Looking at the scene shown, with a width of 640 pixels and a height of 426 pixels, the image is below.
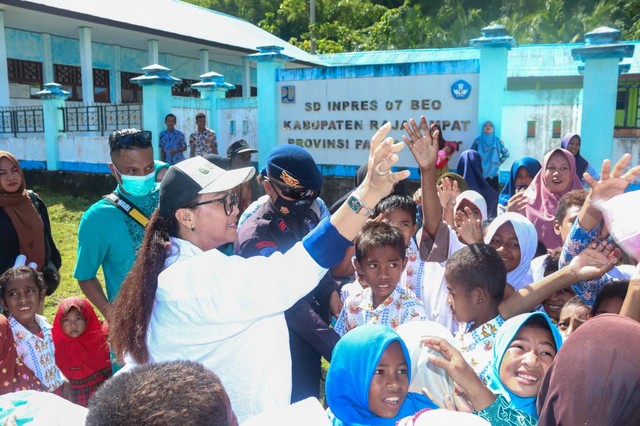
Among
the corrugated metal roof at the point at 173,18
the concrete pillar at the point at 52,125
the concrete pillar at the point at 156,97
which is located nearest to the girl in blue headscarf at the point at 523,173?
the concrete pillar at the point at 156,97

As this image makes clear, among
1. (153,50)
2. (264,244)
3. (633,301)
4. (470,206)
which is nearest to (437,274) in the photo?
(470,206)

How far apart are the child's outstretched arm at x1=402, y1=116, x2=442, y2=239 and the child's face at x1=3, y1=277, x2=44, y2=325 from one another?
217 centimetres

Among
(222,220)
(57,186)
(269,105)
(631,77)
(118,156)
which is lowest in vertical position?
(57,186)

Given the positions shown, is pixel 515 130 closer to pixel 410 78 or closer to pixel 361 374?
pixel 410 78

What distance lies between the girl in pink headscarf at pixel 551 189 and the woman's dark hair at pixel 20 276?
308cm

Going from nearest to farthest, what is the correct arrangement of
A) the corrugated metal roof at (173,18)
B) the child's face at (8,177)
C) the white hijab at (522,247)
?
the white hijab at (522,247)
the child's face at (8,177)
the corrugated metal roof at (173,18)

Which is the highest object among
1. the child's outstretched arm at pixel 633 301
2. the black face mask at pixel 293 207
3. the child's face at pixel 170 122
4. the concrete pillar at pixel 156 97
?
the concrete pillar at pixel 156 97

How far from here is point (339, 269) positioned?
3.05 m

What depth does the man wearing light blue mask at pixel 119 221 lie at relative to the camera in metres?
2.54

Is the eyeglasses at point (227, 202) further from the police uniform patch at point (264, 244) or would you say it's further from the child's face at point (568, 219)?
the child's face at point (568, 219)

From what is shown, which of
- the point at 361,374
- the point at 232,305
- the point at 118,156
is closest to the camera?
the point at 232,305

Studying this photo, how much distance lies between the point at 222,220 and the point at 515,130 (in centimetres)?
669

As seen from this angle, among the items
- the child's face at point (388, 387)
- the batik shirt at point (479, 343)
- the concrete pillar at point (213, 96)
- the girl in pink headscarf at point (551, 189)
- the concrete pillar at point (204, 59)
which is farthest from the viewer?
the concrete pillar at point (204, 59)

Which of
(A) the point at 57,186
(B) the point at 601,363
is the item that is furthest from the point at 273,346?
(A) the point at 57,186
